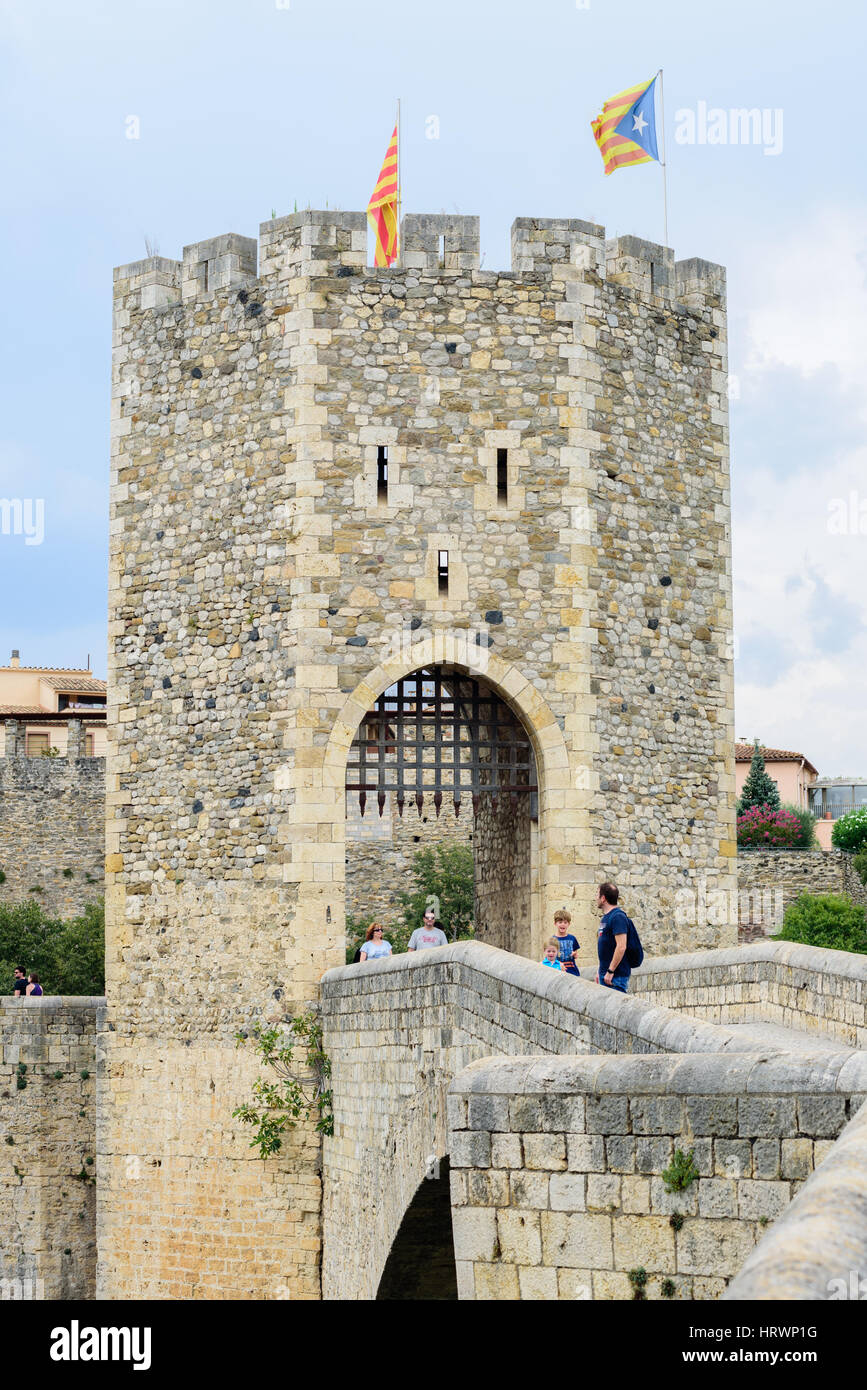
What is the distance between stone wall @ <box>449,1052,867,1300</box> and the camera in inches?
234

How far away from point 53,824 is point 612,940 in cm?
3529

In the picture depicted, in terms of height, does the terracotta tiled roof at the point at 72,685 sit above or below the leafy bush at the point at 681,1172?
above

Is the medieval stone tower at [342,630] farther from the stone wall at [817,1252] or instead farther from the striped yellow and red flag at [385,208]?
the stone wall at [817,1252]

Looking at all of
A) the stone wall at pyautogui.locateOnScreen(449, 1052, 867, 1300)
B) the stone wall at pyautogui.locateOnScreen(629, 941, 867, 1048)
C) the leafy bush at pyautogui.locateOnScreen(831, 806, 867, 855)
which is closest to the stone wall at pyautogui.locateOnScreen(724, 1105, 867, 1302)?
the stone wall at pyautogui.locateOnScreen(449, 1052, 867, 1300)

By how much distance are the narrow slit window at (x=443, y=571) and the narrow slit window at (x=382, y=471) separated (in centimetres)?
64

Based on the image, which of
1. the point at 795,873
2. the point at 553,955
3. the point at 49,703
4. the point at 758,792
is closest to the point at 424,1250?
the point at 553,955

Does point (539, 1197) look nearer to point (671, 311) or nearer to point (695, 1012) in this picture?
point (695, 1012)

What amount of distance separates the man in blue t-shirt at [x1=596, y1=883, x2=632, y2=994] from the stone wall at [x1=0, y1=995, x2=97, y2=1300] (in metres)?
8.94

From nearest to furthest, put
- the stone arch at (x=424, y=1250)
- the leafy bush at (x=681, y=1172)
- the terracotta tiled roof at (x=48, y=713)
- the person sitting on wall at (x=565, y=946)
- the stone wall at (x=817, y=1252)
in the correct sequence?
the stone wall at (x=817, y=1252)
the leafy bush at (x=681, y=1172)
the stone arch at (x=424, y=1250)
the person sitting on wall at (x=565, y=946)
the terracotta tiled roof at (x=48, y=713)

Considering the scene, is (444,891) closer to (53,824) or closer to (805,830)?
(53,824)

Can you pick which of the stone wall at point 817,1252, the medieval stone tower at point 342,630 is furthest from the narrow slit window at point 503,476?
the stone wall at point 817,1252

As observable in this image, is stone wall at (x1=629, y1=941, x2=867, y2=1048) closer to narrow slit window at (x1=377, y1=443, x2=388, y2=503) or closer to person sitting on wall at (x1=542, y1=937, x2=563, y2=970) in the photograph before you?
person sitting on wall at (x1=542, y1=937, x2=563, y2=970)

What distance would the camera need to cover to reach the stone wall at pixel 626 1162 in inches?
234
